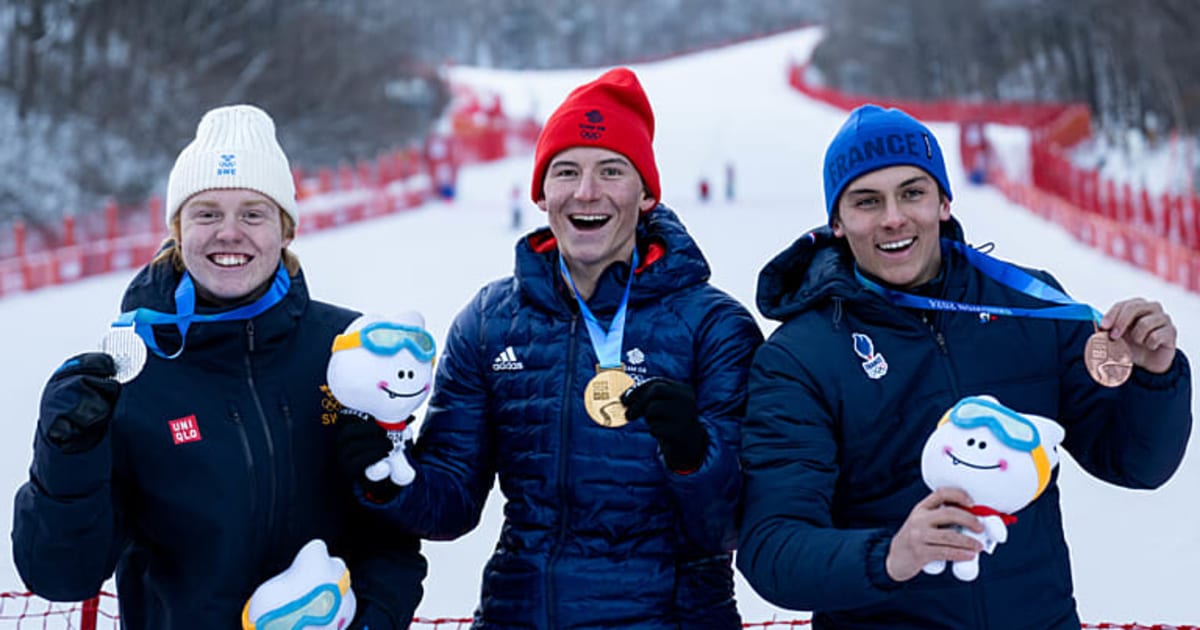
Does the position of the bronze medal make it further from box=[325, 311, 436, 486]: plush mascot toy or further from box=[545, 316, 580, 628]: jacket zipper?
box=[325, 311, 436, 486]: plush mascot toy

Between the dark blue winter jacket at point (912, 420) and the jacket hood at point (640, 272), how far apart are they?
0.28 metres

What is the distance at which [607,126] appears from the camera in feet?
10.6

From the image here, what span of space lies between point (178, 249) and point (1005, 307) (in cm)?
198

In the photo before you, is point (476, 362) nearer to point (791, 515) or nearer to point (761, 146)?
point (791, 515)

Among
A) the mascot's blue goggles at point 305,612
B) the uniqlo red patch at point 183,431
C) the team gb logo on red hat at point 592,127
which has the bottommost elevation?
the mascot's blue goggles at point 305,612

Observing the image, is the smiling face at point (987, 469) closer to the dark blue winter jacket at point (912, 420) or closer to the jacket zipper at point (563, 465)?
the dark blue winter jacket at point (912, 420)

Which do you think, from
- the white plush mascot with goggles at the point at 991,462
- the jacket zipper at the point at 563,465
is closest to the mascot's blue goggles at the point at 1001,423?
the white plush mascot with goggles at the point at 991,462

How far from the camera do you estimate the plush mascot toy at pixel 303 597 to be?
2.83 meters

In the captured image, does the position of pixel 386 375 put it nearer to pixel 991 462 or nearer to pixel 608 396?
pixel 608 396

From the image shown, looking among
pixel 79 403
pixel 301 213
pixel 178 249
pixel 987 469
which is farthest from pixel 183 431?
pixel 301 213

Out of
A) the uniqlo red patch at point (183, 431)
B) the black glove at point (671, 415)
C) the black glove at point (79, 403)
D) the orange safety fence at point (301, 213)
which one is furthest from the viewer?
the orange safety fence at point (301, 213)

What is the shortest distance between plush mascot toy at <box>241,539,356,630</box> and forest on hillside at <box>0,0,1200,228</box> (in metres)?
22.8

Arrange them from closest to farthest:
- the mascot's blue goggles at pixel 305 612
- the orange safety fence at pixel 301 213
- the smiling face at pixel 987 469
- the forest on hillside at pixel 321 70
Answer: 1. the smiling face at pixel 987 469
2. the mascot's blue goggles at pixel 305 612
3. the orange safety fence at pixel 301 213
4. the forest on hillside at pixel 321 70

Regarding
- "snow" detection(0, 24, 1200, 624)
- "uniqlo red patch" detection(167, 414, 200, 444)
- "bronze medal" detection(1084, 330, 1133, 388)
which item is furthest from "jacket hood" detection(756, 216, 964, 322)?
"snow" detection(0, 24, 1200, 624)
